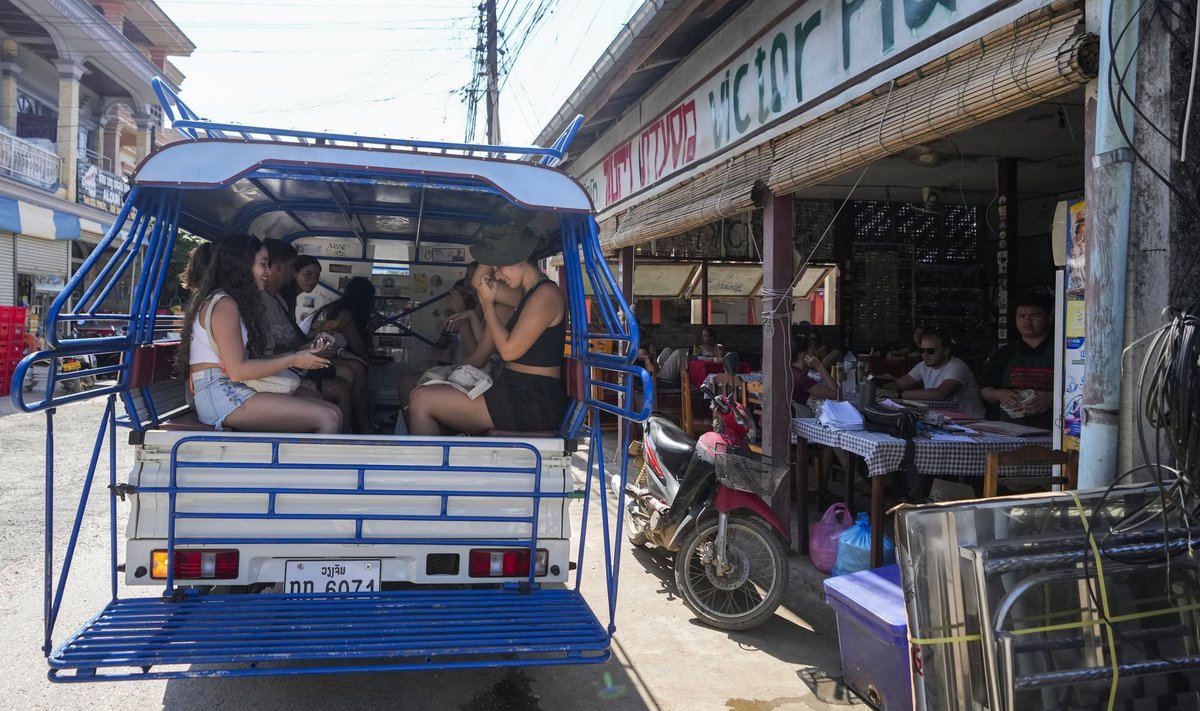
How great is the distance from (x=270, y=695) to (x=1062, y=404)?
4148 millimetres

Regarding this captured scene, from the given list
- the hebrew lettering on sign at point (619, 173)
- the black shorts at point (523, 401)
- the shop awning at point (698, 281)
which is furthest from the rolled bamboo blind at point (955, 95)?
the shop awning at point (698, 281)

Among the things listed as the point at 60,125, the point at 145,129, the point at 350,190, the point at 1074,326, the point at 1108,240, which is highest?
the point at 145,129

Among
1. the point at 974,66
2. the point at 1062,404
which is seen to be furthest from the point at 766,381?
the point at 974,66

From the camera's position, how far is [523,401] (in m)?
4.03

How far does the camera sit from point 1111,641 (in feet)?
8.38

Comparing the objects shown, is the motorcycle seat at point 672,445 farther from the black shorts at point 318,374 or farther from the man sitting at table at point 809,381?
the black shorts at point 318,374

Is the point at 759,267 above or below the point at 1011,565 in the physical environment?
above

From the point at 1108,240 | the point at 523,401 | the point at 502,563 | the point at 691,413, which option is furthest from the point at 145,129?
the point at 1108,240

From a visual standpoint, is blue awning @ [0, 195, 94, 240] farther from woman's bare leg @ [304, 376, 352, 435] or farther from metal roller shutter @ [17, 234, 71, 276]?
woman's bare leg @ [304, 376, 352, 435]

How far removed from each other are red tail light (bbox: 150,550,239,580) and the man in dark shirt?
5.07 metres

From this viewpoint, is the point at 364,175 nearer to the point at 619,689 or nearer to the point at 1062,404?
the point at 619,689

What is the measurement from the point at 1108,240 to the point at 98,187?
80.8 feet

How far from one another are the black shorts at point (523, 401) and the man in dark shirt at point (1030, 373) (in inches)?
138

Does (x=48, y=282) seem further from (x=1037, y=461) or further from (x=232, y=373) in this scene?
(x=1037, y=461)
